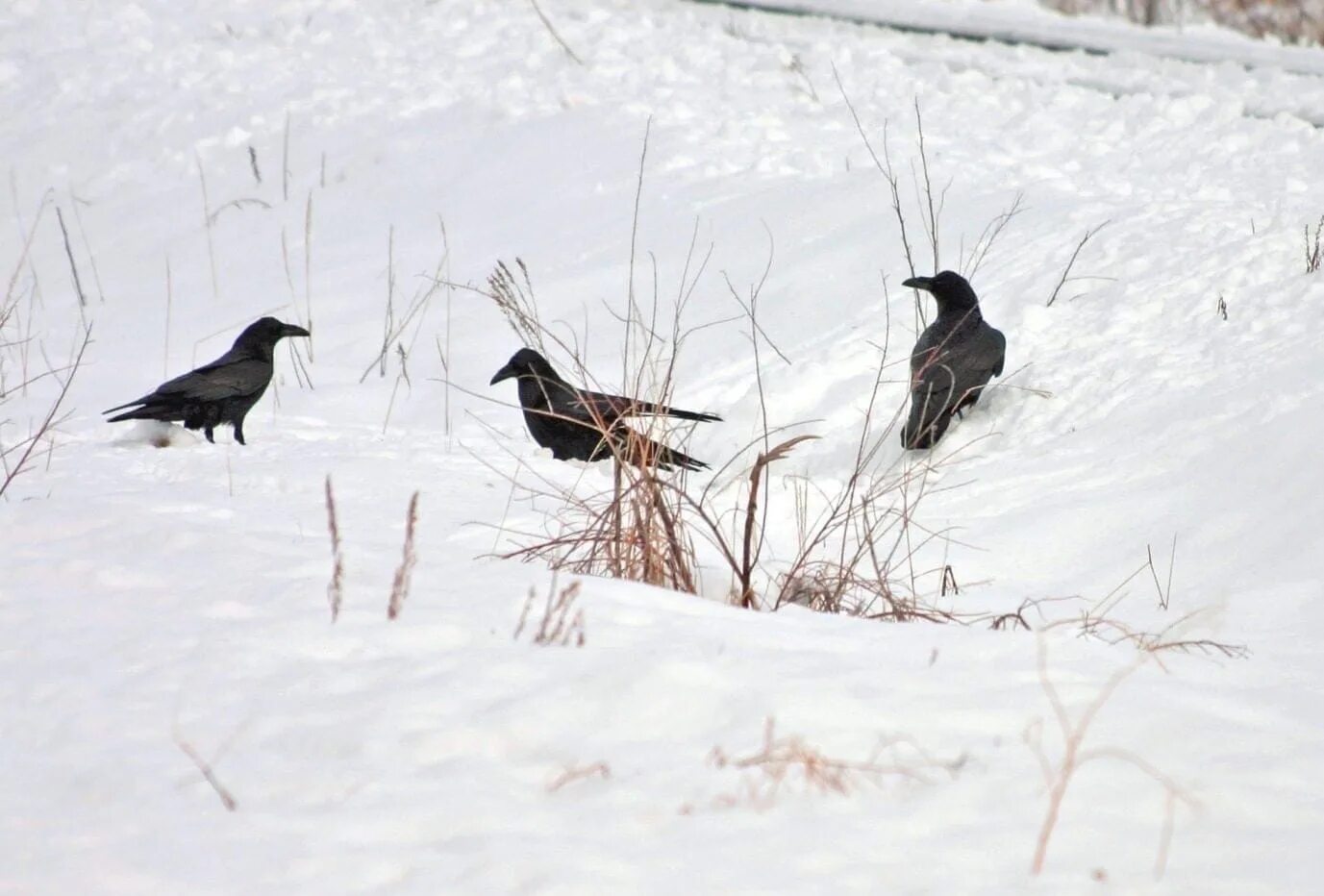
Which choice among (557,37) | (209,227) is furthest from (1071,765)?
(557,37)

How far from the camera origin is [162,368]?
262 inches

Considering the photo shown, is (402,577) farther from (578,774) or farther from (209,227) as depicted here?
(209,227)

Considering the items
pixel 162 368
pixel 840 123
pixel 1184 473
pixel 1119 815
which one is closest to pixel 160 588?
pixel 1119 815

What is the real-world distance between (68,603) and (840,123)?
6670 millimetres

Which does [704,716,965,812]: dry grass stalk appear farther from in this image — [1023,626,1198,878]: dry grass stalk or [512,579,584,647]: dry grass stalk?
[512,579,584,647]: dry grass stalk

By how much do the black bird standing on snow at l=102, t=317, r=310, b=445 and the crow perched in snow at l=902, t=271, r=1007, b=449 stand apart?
2.26 m

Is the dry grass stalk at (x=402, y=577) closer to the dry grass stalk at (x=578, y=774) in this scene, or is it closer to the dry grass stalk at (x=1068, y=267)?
the dry grass stalk at (x=578, y=774)

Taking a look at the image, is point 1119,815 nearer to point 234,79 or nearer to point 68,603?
point 68,603

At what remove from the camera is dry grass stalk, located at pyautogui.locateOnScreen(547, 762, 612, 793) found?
219 centimetres

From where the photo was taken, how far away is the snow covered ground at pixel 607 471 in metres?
2.10

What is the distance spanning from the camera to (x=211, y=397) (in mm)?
5363

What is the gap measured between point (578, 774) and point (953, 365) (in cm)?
350

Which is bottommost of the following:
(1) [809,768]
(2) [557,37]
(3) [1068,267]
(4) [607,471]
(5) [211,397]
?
(4) [607,471]

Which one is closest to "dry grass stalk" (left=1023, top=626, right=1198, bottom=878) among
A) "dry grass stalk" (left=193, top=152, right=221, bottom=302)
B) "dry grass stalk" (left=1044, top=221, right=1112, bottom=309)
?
"dry grass stalk" (left=1044, top=221, right=1112, bottom=309)
